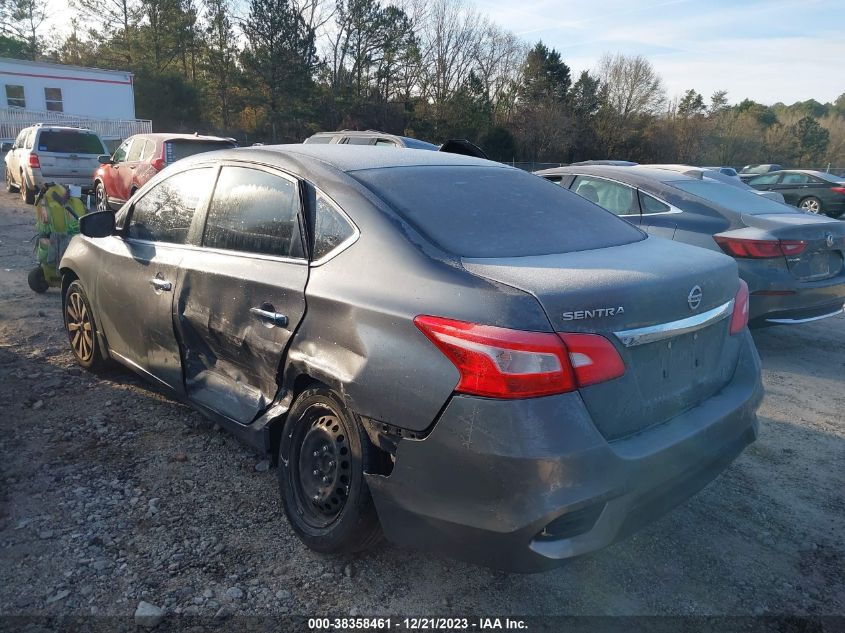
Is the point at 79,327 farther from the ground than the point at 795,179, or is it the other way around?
the point at 795,179

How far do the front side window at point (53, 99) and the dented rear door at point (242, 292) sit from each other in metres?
33.6

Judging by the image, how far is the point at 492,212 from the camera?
288cm

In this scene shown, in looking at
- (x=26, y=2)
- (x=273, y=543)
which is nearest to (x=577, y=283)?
(x=273, y=543)

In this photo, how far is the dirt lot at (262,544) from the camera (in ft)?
8.34

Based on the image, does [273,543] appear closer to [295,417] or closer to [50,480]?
[295,417]

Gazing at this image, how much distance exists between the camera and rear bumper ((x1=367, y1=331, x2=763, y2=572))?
2.05 meters

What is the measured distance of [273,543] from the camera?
9.41ft

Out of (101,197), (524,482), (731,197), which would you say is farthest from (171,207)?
(101,197)

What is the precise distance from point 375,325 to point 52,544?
181 centimetres

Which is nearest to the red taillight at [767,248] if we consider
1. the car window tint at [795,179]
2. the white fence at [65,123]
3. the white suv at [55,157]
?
the white suv at [55,157]

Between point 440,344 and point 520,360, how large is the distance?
0.91ft

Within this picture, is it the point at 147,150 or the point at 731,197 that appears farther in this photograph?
the point at 147,150

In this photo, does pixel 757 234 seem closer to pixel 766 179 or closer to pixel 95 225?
pixel 95 225

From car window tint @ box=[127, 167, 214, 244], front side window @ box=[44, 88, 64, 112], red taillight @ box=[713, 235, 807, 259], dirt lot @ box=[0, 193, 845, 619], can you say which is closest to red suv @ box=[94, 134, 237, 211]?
car window tint @ box=[127, 167, 214, 244]
